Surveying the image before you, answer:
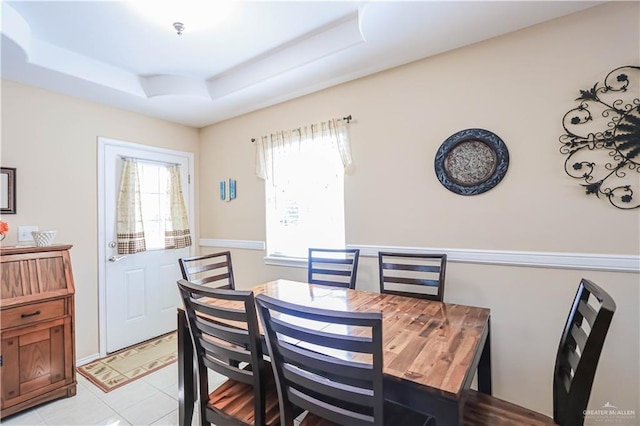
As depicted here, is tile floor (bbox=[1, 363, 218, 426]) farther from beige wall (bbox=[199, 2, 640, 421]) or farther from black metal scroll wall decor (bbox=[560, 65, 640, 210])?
black metal scroll wall decor (bbox=[560, 65, 640, 210])

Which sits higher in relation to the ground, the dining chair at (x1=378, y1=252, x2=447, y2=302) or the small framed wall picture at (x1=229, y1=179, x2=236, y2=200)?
the small framed wall picture at (x1=229, y1=179, x2=236, y2=200)

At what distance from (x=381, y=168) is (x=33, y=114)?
9.79 feet

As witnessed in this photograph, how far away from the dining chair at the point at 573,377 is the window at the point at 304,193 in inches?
65.3

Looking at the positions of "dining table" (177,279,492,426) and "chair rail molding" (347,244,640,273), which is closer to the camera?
"dining table" (177,279,492,426)

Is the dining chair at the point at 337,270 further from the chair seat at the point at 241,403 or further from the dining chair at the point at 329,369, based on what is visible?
the dining chair at the point at 329,369

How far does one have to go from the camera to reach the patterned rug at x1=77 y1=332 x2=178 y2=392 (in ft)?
8.16

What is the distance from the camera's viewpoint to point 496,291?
204 cm

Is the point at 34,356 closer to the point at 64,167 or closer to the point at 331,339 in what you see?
the point at 64,167

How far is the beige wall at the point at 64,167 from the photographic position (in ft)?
8.05

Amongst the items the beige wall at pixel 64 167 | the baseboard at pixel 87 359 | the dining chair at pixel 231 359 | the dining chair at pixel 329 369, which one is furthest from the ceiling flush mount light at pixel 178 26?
the baseboard at pixel 87 359

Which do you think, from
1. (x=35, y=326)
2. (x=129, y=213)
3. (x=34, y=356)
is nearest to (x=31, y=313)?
(x=35, y=326)

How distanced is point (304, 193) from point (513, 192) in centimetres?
178

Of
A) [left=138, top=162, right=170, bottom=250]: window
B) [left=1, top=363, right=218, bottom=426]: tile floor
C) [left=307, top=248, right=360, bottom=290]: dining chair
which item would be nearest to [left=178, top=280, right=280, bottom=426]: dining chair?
[left=1, top=363, right=218, bottom=426]: tile floor

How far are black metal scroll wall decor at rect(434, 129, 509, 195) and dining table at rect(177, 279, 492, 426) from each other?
2.90 feet
